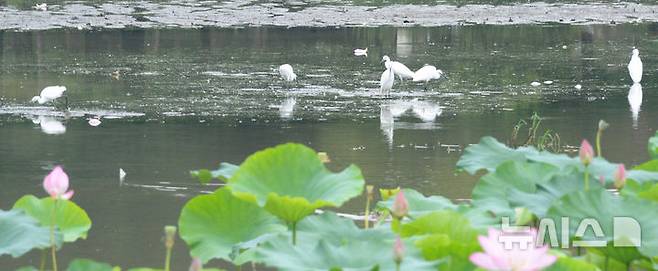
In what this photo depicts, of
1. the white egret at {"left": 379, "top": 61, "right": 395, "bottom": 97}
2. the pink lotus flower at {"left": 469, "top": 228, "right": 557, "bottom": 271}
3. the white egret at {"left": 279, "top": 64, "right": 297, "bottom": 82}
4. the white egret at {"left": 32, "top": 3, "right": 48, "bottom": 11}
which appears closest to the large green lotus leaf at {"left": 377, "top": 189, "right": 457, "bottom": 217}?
the pink lotus flower at {"left": 469, "top": 228, "right": 557, "bottom": 271}

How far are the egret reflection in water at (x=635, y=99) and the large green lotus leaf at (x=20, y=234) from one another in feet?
25.3

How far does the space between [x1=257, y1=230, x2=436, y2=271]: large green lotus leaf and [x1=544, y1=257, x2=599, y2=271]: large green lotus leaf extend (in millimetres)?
269

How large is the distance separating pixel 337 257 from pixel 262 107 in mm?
8947

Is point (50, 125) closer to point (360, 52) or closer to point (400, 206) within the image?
point (360, 52)

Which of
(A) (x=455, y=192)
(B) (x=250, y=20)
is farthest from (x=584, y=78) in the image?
(B) (x=250, y=20)

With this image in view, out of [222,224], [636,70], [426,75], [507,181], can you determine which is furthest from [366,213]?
[636,70]

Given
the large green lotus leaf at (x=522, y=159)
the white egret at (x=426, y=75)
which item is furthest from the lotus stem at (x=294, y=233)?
the white egret at (x=426, y=75)

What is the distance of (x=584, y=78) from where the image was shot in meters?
14.0

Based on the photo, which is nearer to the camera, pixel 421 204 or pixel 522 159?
pixel 421 204

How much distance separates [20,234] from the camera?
10.3ft

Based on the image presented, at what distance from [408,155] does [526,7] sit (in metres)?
17.0

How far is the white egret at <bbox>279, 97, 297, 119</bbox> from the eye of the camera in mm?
11125

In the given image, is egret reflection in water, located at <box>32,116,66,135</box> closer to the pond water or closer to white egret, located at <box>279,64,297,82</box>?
the pond water

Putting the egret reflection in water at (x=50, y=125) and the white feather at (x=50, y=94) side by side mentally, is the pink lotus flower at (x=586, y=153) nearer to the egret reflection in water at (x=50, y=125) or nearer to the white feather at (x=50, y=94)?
the egret reflection in water at (x=50, y=125)
